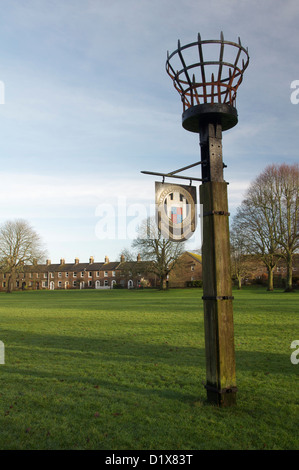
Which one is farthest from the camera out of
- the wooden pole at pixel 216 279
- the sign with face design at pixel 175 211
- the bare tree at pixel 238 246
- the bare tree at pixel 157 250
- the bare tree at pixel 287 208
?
the bare tree at pixel 157 250

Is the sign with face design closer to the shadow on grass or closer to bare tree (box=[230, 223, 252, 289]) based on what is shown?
the shadow on grass

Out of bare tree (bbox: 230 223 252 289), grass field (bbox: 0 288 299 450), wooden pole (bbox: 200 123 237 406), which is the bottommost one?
grass field (bbox: 0 288 299 450)

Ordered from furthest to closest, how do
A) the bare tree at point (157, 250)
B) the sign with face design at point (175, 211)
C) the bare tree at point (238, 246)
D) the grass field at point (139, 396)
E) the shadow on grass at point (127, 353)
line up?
1. the bare tree at point (157, 250)
2. the bare tree at point (238, 246)
3. the shadow on grass at point (127, 353)
4. the sign with face design at point (175, 211)
5. the grass field at point (139, 396)

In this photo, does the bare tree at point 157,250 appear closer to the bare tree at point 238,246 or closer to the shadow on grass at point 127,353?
the bare tree at point 238,246

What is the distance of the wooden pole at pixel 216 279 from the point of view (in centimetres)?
553

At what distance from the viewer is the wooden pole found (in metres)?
5.53

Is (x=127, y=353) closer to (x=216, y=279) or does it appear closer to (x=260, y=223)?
(x=216, y=279)

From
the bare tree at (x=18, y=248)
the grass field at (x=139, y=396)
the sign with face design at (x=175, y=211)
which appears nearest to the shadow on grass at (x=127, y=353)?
the grass field at (x=139, y=396)

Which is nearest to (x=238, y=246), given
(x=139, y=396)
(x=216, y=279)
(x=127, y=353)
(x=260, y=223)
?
(x=260, y=223)

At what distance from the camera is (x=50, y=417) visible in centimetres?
535

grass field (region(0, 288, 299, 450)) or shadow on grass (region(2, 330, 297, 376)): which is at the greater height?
grass field (region(0, 288, 299, 450))

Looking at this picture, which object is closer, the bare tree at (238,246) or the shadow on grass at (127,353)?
the shadow on grass at (127,353)

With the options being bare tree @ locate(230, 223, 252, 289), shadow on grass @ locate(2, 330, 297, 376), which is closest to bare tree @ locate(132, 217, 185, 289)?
bare tree @ locate(230, 223, 252, 289)
